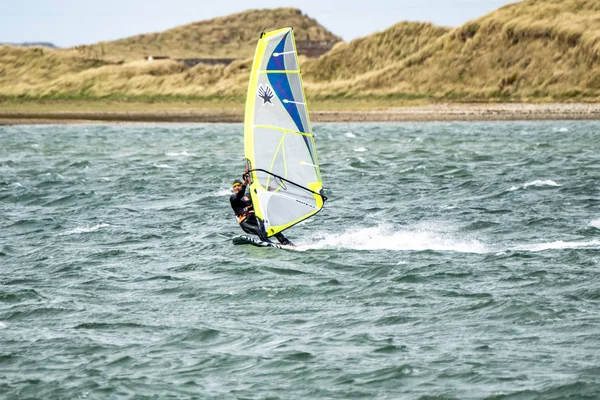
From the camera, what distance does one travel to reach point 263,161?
22.1 m

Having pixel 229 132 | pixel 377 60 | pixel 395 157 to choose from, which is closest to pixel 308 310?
pixel 395 157

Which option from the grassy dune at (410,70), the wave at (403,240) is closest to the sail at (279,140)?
the wave at (403,240)

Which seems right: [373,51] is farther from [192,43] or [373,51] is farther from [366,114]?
[192,43]

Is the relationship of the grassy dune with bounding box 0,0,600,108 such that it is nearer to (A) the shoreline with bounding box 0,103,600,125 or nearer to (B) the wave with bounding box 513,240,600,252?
(A) the shoreline with bounding box 0,103,600,125

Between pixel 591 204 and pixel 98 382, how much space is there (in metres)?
18.9

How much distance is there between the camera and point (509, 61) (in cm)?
9306

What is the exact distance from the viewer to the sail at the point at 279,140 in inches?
850

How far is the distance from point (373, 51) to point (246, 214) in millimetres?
90776

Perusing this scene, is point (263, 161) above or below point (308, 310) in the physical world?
above

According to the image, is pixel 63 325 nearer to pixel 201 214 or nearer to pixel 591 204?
pixel 201 214

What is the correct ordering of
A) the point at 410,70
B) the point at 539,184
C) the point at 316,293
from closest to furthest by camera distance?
the point at 316,293, the point at 539,184, the point at 410,70

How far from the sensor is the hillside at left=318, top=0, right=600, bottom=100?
87.9 metres

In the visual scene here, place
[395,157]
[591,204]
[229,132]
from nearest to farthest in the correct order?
[591,204] < [395,157] < [229,132]

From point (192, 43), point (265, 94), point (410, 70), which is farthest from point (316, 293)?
point (192, 43)
